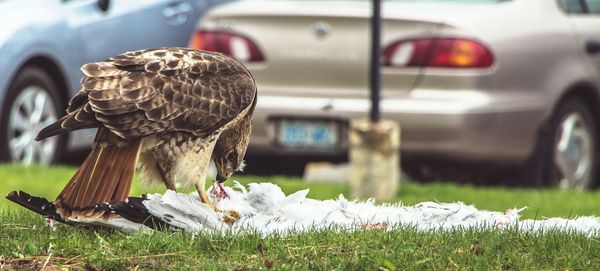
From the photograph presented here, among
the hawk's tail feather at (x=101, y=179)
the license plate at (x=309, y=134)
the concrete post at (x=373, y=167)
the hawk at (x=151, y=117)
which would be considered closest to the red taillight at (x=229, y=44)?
the license plate at (x=309, y=134)

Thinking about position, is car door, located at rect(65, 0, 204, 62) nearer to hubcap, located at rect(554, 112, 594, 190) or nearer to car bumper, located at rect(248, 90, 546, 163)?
car bumper, located at rect(248, 90, 546, 163)

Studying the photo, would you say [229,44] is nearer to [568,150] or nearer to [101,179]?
[568,150]

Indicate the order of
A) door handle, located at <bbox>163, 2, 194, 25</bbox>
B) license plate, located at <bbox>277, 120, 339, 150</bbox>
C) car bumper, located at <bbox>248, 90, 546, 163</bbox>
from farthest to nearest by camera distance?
door handle, located at <bbox>163, 2, 194, 25</bbox> → license plate, located at <bbox>277, 120, 339, 150</bbox> → car bumper, located at <bbox>248, 90, 546, 163</bbox>

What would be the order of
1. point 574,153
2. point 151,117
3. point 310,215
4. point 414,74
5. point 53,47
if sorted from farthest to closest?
point 53,47, point 574,153, point 414,74, point 310,215, point 151,117

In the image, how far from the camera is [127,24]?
47.5ft

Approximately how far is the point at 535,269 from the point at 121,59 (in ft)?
6.50

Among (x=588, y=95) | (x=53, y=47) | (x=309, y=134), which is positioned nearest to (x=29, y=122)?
(x=53, y=47)

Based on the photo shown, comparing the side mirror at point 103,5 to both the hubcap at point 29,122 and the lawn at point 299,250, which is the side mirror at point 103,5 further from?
the lawn at point 299,250

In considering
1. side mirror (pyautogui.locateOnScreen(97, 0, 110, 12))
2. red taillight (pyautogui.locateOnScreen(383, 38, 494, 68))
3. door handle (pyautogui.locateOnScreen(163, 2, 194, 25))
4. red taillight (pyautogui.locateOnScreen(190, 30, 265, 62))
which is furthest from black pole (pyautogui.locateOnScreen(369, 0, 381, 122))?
door handle (pyautogui.locateOnScreen(163, 2, 194, 25))

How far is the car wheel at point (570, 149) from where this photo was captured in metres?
13.3

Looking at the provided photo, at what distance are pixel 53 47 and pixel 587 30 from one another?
3827 mm

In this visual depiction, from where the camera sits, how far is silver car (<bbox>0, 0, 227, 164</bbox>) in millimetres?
13695

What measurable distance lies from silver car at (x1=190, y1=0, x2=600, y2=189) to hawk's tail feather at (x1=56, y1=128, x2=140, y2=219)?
4.84m

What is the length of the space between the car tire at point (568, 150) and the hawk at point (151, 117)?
17.3 feet
